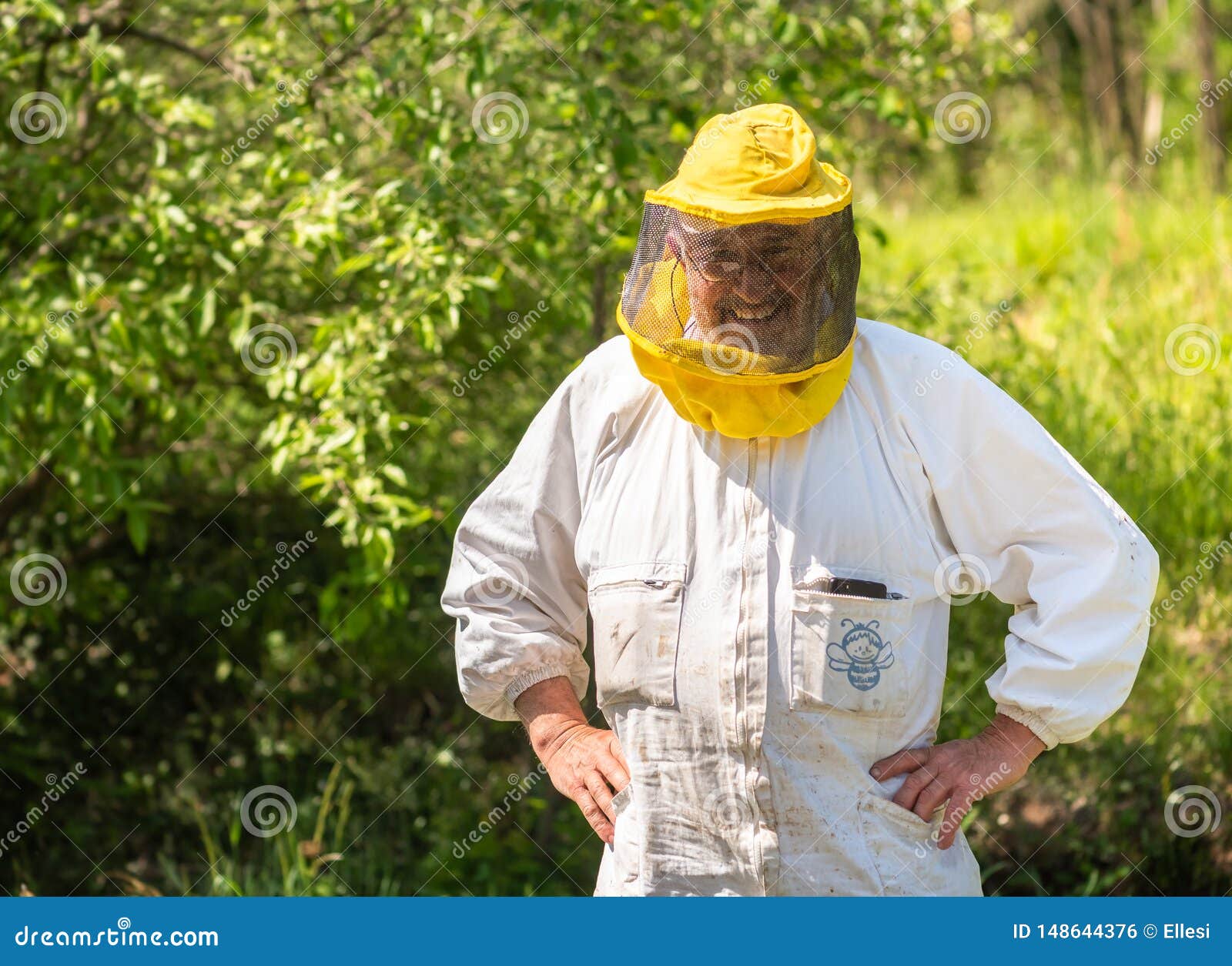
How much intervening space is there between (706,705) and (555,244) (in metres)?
2.27

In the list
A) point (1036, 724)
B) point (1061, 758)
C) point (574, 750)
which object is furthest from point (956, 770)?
point (1061, 758)

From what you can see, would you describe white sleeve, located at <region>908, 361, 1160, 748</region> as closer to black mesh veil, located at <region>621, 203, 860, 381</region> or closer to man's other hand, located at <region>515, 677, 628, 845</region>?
black mesh veil, located at <region>621, 203, 860, 381</region>

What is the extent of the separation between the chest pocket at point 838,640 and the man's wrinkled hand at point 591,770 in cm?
41

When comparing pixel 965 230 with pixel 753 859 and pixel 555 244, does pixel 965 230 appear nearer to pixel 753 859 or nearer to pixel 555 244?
pixel 555 244

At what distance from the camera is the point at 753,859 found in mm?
2271

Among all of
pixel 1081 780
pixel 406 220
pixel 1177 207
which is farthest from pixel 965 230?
pixel 406 220

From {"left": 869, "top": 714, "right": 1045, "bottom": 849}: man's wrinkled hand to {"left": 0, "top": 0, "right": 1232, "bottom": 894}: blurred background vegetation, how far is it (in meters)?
1.82

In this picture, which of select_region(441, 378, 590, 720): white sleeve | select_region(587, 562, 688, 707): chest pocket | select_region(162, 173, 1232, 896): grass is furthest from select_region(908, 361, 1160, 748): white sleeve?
select_region(162, 173, 1232, 896): grass

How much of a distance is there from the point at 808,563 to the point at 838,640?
145 millimetres

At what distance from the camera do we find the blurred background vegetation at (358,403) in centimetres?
402

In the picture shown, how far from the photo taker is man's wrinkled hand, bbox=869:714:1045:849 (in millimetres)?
2289

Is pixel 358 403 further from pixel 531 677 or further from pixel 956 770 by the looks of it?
pixel 956 770

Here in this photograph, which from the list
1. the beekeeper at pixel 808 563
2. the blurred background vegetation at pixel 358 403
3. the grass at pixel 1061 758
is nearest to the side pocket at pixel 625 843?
the beekeeper at pixel 808 563

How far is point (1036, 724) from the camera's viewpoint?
2.30 metres
